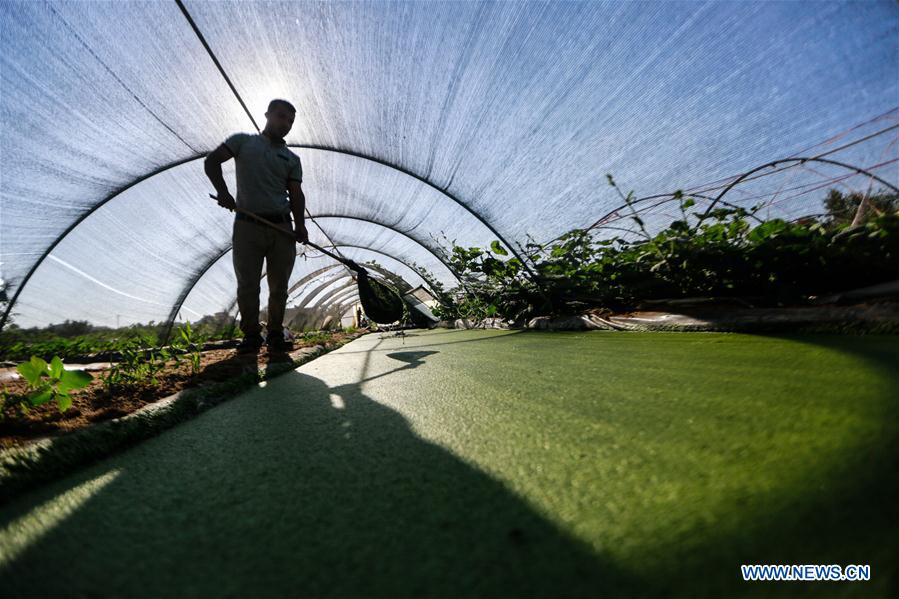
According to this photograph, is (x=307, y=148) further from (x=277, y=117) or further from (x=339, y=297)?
(x=339, y=297)

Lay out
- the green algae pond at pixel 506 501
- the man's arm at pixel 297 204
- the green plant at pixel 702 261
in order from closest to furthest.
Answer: the green algae pond at pixel 506 501, the green plant at pixel 702 261, the man's arm at pixel 297 204

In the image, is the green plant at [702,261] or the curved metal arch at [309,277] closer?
the green plant at [702,261]

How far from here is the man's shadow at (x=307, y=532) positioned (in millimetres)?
428

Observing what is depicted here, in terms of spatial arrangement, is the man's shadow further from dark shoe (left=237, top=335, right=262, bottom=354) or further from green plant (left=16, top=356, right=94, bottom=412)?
dark shoe (left=237, top=335, right=262, bottom=354)

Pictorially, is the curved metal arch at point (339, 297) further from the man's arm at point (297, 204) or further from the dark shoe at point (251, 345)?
the dark shoe at point (251, 345)

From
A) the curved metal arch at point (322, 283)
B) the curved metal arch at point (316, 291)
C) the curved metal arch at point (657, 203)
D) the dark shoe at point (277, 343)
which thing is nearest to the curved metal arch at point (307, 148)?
the curved metal arch at point (657, 203)

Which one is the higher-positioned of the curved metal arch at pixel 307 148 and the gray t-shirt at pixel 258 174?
the curved metal arch at pixel 307 148

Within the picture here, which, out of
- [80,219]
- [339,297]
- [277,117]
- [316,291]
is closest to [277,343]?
[277,117]

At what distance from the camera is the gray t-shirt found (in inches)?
132

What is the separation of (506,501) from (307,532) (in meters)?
0.32

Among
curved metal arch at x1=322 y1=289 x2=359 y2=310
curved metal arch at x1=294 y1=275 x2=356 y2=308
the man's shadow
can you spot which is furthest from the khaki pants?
curved metal arch at x1=322 y1=289 x2=359 y2=310

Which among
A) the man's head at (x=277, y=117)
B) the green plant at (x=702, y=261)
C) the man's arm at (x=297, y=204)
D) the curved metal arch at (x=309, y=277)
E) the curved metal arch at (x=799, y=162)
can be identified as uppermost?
the man's head at (x=277, y=117)

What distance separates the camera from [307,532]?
54 cm

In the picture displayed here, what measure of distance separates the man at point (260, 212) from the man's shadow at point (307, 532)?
8.71ft
